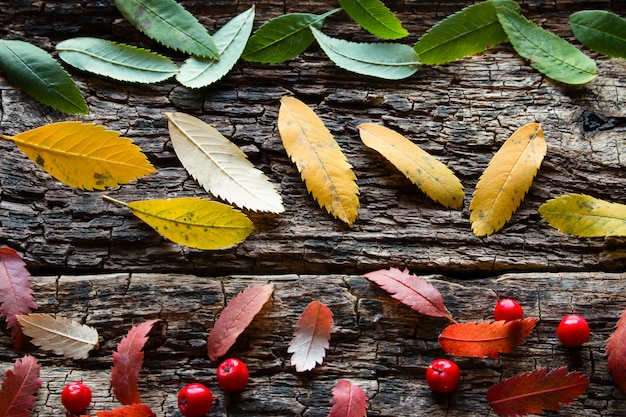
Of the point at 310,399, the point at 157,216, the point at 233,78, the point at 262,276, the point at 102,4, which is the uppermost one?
the point at 102,4

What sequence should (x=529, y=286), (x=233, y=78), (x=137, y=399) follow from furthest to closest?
(x=233, y=78)
(x=529, y=286)
(x=137, y=399)

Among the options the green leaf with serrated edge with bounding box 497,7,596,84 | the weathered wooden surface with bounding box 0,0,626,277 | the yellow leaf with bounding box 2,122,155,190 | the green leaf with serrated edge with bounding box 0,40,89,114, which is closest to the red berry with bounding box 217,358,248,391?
the weathered wooden surface with bounding box 0,0,626,277

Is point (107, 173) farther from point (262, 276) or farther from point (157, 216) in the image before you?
point (262, 276)

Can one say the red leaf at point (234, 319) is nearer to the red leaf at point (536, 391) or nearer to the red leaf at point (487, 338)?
the red leaf at point (487, 338)

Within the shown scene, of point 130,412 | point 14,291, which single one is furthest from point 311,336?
point 14,291

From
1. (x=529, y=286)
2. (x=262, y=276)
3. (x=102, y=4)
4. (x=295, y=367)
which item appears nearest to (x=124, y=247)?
(x=262, y=276)

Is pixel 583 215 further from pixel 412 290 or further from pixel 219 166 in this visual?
pixel 219 166
